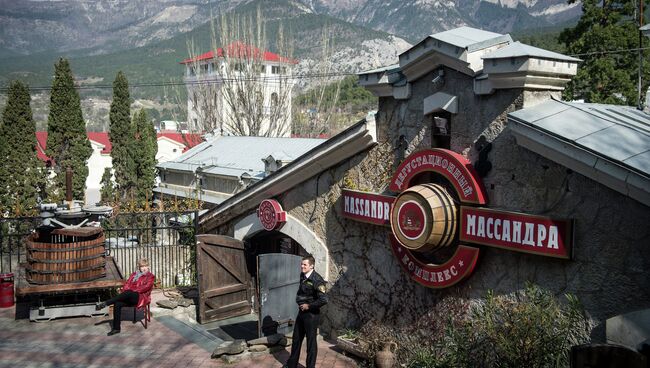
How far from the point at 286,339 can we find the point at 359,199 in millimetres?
2796

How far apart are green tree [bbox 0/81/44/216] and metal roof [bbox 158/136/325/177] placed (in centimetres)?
692

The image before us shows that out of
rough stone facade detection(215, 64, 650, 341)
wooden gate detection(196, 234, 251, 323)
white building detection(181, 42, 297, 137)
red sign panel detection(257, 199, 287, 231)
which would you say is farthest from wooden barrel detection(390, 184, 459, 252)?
white building detection(181, 42, 297, 137)

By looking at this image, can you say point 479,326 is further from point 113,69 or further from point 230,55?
point 113,69

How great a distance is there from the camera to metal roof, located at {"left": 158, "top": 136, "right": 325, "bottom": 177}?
26188 mm

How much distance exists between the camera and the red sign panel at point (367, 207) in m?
8.93

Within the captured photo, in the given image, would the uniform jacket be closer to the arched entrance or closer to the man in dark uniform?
the man in dark uniform

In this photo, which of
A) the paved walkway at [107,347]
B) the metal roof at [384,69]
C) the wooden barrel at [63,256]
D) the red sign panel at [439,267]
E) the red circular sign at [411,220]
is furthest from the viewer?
the wooden barrel at [63,256]

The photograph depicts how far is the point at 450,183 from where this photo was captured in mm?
8328

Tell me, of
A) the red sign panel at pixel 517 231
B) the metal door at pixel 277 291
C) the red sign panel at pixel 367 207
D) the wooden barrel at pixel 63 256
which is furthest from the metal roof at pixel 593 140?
the wooden barrel at pixel 63 256

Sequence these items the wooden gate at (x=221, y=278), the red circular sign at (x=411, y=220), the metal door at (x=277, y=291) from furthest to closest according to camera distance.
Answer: the wooden gate at (x=221, y=278)
the metal door at (x=277, y=291)
the red circular sign at (x=411, y=220)

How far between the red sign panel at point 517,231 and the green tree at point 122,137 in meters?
29.8

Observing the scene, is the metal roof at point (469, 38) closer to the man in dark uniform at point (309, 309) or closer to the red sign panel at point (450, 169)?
the red sign panel at point (450, 169)

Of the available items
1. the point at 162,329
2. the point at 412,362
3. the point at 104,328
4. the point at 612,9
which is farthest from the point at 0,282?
the point at 612,9

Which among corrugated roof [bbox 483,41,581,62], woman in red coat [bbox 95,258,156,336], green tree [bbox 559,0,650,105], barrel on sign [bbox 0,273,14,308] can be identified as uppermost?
green tree [bbox 559,0,650,105]
